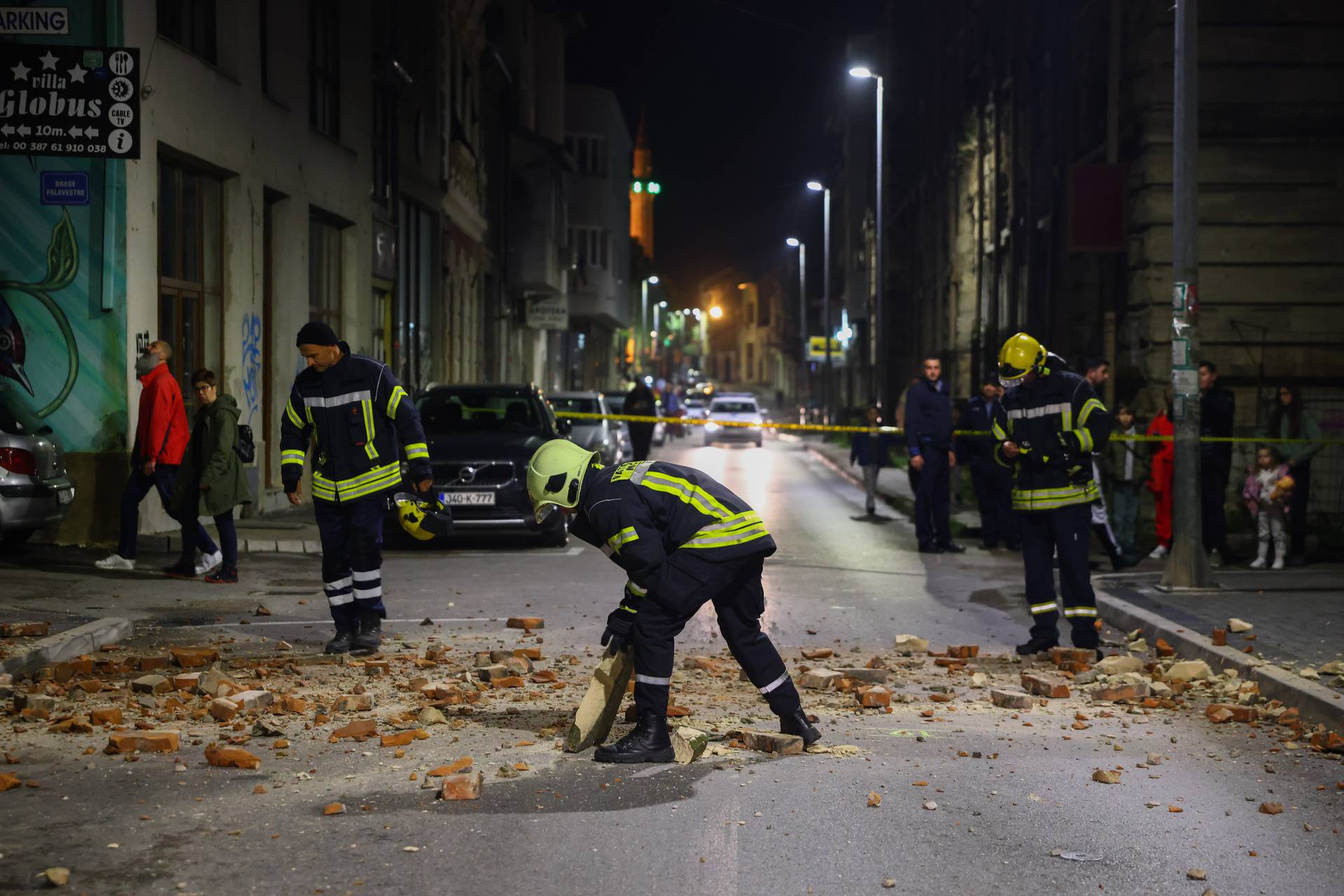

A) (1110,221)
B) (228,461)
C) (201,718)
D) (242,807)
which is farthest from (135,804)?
(1110,221)

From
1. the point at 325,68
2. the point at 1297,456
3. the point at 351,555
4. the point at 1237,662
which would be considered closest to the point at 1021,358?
the point at 1237,662

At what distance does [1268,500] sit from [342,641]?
8.64 meters

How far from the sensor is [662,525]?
6188mm

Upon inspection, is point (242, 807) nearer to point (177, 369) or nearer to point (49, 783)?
point (49, 783)

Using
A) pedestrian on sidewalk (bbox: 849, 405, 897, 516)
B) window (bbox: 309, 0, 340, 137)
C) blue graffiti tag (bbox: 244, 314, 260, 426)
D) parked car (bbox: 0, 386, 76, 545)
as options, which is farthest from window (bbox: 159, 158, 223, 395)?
pedestrian on sidewalk (bbox: 849, 405, 897, 516)

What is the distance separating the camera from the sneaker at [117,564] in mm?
12672

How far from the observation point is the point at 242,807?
546 cm

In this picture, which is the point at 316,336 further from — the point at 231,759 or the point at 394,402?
the point at 231,759

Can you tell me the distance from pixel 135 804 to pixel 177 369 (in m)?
11.2

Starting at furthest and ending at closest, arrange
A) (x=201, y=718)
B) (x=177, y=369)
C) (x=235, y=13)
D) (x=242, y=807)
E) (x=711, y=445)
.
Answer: (x=711, y=445) → (x=235, y=13) → (x=177, y=369) → (x=201, y=718) → (x=242, y=807)

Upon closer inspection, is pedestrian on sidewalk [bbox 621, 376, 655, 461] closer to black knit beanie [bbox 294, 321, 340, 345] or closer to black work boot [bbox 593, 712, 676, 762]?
black knit beanie [bbox 294, 321, 340, 345]

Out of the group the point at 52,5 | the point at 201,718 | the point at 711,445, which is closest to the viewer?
the point at 201,718

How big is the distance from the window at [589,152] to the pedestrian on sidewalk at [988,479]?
43.6m

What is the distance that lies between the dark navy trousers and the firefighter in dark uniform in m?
3.85
